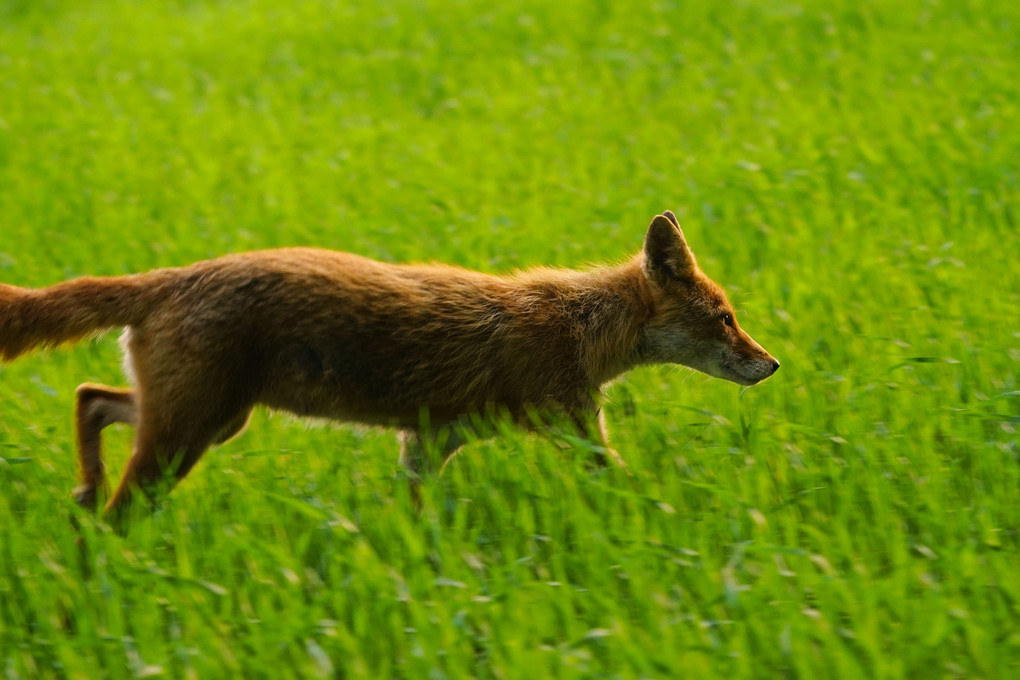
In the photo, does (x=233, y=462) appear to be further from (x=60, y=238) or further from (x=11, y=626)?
(x=60, y=238)

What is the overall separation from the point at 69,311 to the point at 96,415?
0.57 metres

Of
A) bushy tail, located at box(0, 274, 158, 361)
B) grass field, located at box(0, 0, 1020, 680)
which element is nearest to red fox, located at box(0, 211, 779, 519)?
bushy tail, located at box(0, 274, 158, 361)

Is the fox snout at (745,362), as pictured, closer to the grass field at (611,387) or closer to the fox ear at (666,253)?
the grass field at (611,387)

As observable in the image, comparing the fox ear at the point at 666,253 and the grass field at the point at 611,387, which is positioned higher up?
the fox ear at the point at 666,253

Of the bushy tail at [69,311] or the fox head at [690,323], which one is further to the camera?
the fox head at [690,323]

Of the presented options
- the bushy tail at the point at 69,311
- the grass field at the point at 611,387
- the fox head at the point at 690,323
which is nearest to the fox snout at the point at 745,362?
the fox head at the point at 690,323

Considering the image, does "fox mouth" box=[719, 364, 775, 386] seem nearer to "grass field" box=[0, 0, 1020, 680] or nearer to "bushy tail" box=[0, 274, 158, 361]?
"grass field" box=[0, 0, 1020, 680]

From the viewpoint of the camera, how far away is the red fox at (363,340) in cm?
493

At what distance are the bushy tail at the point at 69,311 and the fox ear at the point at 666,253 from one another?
7.70ft

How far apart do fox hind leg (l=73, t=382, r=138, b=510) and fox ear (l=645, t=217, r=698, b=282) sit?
255 cm

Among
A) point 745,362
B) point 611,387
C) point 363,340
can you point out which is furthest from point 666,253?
point 363,340

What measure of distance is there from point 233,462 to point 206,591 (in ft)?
5.19

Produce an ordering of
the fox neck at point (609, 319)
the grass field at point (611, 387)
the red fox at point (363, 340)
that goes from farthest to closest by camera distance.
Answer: the fox neck at point (609, 319) < the red fox at point (363, 340) < the grass field at point (611, 387)

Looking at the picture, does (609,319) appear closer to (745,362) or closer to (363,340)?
(745,362)
